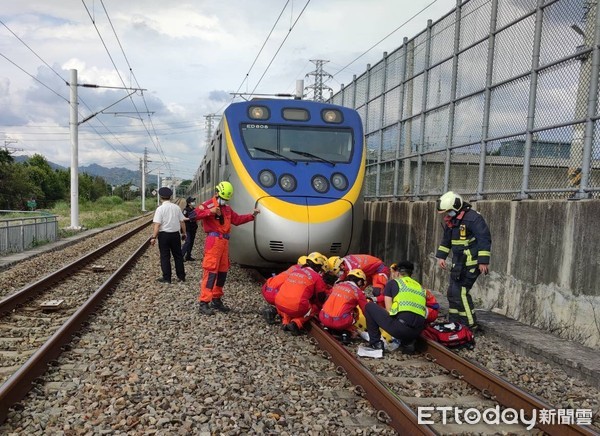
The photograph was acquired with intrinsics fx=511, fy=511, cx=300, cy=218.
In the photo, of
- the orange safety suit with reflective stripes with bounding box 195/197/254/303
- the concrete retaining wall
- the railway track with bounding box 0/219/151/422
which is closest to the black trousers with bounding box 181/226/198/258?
the railway track with bounding box 0/219/151/422

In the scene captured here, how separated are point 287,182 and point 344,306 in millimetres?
2843

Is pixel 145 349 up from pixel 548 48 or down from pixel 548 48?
down

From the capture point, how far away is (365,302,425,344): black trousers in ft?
17.7

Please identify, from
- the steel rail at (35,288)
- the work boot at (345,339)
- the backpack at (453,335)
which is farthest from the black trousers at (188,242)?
the backpack at (453,335)

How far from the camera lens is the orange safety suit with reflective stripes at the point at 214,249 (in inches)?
280

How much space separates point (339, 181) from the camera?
27.6 ft

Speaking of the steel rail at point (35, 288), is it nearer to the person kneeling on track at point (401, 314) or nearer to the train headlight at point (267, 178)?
the train headlight at point (267, 178)

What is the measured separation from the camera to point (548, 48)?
6812 millimetres

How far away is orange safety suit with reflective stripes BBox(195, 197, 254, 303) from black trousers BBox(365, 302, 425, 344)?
248 cm

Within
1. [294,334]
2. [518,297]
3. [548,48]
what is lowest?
[294,334]

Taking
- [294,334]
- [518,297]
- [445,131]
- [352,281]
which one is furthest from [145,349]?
[445,131]

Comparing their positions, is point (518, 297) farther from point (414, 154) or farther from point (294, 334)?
point (414, 154)

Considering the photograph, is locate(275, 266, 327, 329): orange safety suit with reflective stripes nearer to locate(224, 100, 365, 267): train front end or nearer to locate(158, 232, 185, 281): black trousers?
locate(224, 100, 365, 267): train front end

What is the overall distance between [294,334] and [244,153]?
3426 millimetres
